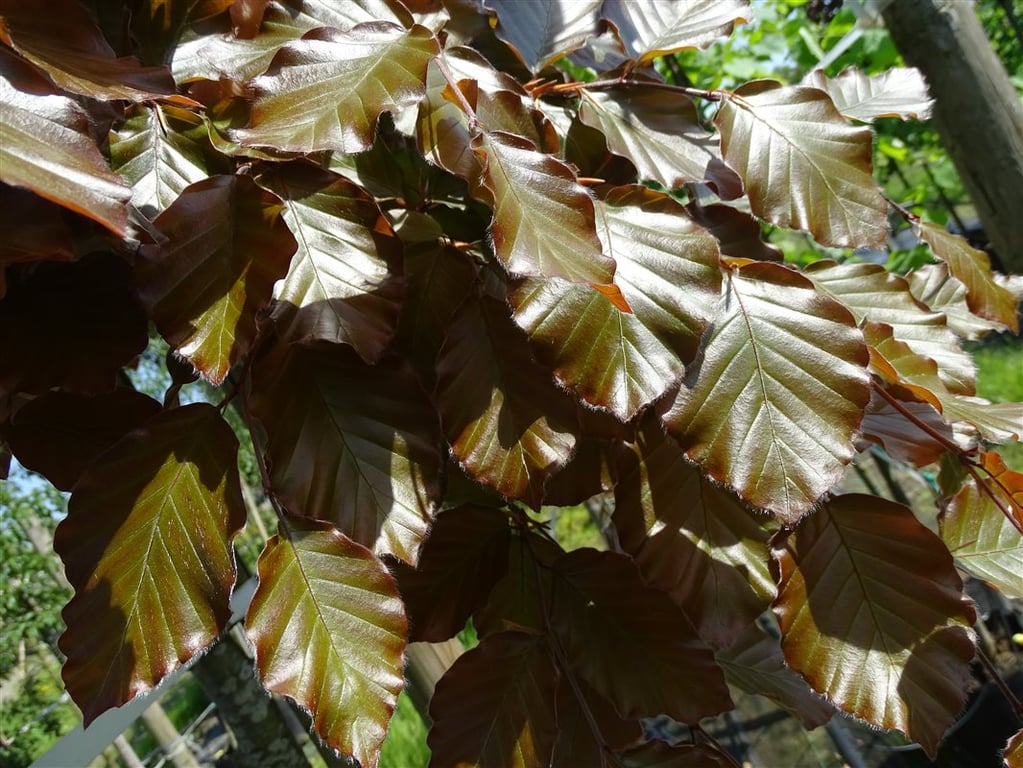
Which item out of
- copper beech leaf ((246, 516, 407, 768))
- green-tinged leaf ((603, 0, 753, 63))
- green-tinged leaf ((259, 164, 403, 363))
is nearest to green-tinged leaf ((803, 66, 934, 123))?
green-tinged leaf ((603, 0, 753, 63))

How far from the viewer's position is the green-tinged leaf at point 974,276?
603mm

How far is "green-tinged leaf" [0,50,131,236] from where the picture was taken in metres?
0.24

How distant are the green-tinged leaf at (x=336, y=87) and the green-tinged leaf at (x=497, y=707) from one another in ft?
1.07

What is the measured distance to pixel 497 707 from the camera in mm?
480

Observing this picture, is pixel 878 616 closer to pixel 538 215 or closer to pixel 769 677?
pixel 769 677

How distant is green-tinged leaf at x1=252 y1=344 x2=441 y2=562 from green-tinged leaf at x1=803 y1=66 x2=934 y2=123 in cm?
42

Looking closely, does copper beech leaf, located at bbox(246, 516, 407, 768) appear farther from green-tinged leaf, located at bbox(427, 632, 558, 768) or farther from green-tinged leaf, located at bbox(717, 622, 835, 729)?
green-tinged leaf, located at bbox(717, 622, 835, 729)

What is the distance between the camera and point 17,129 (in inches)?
10.2

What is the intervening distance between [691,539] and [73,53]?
43cm

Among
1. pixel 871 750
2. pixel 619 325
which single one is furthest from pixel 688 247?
pixel 871 750

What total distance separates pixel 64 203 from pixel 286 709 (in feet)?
4.25

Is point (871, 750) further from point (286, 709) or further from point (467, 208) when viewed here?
point (467, 208)

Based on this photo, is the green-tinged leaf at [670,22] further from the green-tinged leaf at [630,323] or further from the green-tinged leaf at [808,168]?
the green-tinged leaf at [630,323]

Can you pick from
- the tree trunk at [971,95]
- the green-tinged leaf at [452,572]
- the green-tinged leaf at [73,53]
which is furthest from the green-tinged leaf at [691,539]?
the tree trunk at [971,95]
